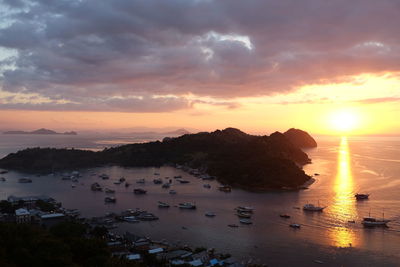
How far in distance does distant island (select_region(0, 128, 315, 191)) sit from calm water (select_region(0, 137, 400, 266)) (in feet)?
13.7

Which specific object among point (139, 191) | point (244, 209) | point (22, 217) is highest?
point (22, 217)

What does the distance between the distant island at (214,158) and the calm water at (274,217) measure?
4163mm

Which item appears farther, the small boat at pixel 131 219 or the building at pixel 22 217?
the small boat at pixel 131 219

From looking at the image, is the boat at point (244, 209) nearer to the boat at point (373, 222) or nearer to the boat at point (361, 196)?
the boat at point (373, 222)

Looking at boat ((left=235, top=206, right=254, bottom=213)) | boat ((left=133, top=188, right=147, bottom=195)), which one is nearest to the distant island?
boat ((left=133, top=188, right=147, bottom=195))

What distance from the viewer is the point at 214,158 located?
66.1m

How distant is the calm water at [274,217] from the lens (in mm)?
23016

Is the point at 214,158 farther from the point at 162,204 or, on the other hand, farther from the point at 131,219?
the point at 131,219

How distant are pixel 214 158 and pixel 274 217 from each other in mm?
34540

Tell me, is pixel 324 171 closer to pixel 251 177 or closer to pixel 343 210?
pixel 251 177

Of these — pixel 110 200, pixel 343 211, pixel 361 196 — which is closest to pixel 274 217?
pixel 343 211

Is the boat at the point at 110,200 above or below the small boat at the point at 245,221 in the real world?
above

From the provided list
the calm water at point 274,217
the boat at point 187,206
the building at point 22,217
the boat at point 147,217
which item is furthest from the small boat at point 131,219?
the building at point 22,217

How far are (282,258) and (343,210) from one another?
15.7 m
